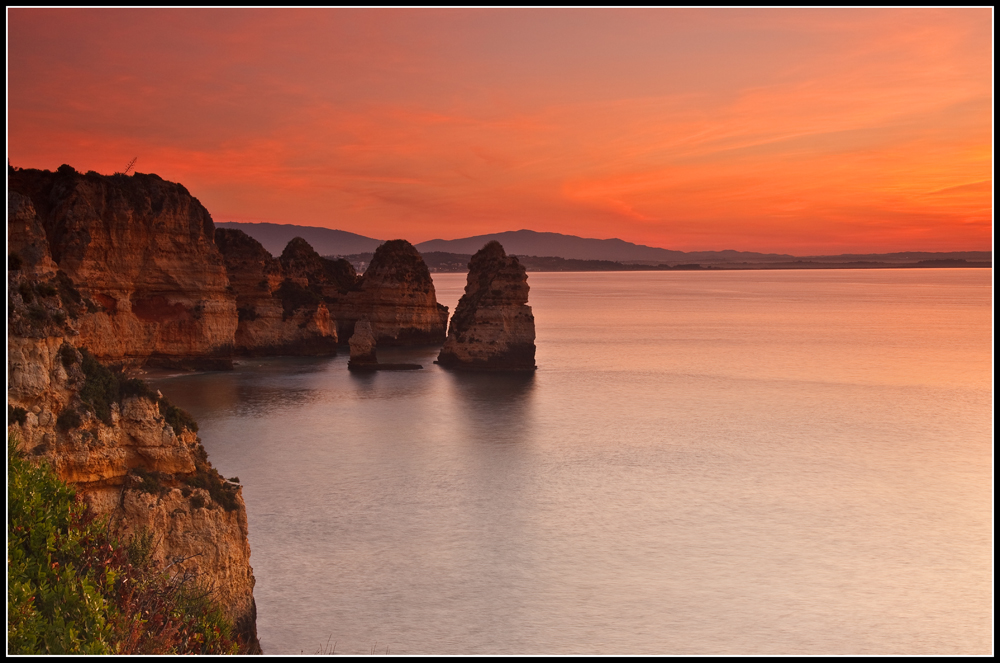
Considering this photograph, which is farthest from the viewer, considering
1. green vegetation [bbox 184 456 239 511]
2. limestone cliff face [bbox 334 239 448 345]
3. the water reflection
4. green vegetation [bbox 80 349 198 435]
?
limestone cliff face [bbox 334 239 448 345]

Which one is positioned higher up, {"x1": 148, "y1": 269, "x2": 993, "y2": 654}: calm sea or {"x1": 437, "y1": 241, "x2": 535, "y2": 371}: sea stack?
{"x1": 437, "y1": 241, "x2": 535, "y2": 371}: sea stack

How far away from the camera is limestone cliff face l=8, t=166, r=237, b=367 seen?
142ft

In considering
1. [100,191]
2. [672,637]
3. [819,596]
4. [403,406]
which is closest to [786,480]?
[819,596]

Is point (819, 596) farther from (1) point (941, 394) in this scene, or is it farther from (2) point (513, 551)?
(1) point (941, 394)

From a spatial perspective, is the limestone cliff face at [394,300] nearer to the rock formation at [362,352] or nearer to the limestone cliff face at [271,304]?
the limestone cliff face at [271,304]

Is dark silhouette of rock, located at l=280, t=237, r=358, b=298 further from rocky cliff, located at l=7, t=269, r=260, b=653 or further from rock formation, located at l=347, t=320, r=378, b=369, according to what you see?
rocky cliff, located at l=7, t=269, r=260, b=653

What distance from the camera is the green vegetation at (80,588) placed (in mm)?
9133

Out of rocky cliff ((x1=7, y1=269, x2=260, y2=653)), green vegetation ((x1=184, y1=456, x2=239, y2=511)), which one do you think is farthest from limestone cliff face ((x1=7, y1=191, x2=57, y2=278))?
green vegetation ((x1=184, y1=456, x2=239, y2=511))

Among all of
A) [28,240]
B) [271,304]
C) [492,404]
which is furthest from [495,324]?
[28,240]

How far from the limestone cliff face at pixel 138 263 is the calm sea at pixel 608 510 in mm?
3384

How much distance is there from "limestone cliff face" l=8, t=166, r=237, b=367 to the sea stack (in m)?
17.1

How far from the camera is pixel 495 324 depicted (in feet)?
199

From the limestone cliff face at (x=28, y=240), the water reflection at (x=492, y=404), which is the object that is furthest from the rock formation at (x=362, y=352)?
the limestone cliff face at (x=28, y=240)

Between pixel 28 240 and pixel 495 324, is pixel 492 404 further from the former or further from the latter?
pixel 28 240
